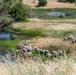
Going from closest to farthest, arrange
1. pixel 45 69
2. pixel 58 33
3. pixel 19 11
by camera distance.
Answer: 1. pixel 45 69
2. pixel 58 33
3. pixel 19 11

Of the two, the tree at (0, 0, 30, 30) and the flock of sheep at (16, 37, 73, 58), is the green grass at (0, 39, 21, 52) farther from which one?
the tree at (0, 0, 30, 30)

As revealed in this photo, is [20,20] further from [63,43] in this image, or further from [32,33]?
[63,43]

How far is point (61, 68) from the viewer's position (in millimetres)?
8711

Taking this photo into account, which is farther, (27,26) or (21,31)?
(27,26)

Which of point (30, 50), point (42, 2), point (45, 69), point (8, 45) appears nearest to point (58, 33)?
point (8, 45)

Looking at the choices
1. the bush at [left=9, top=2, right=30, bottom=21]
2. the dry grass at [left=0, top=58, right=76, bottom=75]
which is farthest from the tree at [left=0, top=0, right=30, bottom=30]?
the dry grass at [left=0, top=58, right=76, bottom=75]

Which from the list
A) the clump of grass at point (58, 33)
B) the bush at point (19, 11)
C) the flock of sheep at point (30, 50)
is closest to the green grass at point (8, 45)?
the flock of sheep at point (30, 50)

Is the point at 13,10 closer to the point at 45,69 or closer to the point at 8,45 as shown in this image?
the point at 8,45

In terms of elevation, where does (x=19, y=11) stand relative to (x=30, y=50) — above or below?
below

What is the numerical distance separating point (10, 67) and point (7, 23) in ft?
125

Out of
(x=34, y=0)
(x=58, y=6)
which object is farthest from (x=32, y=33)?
(x=34, y=0)

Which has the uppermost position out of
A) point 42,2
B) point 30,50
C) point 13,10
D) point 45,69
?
point 45,69

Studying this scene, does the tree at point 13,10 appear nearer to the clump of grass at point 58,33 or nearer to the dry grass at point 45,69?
the clump of grass at point 58,33

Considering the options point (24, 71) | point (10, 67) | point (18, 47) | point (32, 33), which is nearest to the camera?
point (24, 71)
